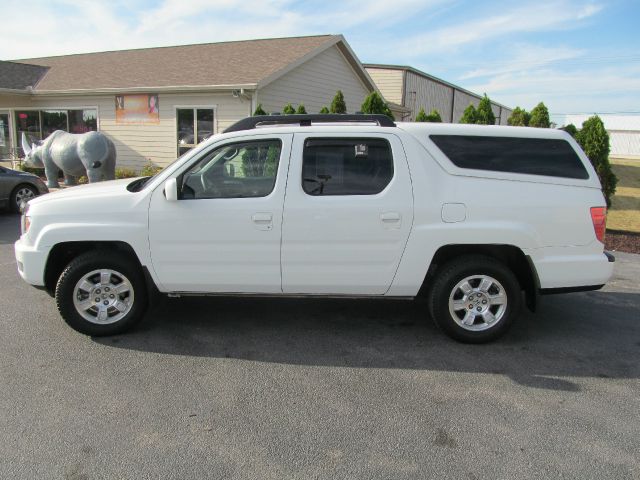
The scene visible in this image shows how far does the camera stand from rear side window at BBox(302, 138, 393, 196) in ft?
14.2

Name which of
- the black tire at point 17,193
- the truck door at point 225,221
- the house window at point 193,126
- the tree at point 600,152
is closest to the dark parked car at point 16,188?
the black tire at point 17,193

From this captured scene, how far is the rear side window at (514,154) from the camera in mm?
4367

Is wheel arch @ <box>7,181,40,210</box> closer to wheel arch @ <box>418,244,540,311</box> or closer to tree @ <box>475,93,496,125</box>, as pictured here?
wheel arch @ <box>418,244,540,311</box>

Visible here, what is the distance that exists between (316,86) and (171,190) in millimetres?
14790

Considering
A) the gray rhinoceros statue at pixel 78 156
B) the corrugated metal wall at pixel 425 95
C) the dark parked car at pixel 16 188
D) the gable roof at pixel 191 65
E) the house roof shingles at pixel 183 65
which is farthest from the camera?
the corrugated metal wall at pixel 425 95

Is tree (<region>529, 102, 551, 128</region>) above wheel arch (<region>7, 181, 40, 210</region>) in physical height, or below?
above

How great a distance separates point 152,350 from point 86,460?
1.52 meters

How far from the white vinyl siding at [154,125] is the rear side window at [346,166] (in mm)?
11478

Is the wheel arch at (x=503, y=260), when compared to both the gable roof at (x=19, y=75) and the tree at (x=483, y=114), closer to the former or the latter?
the tree at (x=483, y=114)

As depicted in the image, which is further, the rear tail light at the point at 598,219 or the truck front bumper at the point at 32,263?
the truck front bumper at the point at 32,263

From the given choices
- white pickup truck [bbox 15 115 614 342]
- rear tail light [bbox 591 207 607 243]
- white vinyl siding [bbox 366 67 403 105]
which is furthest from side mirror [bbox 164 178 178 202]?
white vinyl siding [bbox 366 67 403 105]

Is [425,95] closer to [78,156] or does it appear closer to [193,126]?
[193,126]

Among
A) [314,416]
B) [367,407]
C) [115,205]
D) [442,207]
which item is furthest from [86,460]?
[442,207]

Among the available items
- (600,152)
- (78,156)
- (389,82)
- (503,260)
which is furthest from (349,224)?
(389,82)
